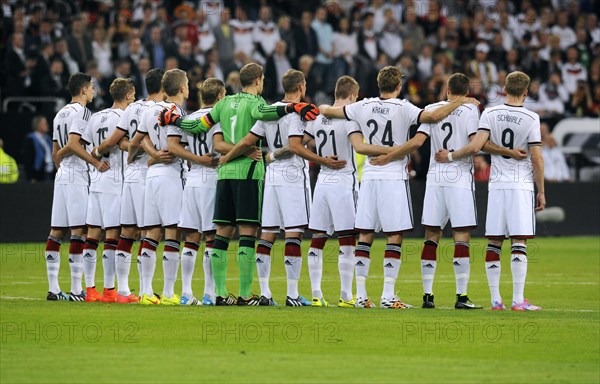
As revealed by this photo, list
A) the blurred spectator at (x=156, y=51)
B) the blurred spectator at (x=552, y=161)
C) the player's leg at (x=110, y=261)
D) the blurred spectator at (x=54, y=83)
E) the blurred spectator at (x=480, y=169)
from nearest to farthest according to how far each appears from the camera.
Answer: the player's leg at (x=110, y=261), the blurred spectator at (x=54, y=83), the blurred spectator at (x=156, y=51), the blurred spectator at (x=480, y=169), the blurred spectator at (x=552, y=161)

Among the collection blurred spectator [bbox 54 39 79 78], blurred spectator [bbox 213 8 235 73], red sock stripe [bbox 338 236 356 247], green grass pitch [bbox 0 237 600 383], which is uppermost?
blurred spectator [bbox 213 8 235 73]

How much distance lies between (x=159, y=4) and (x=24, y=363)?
20021 millimetres

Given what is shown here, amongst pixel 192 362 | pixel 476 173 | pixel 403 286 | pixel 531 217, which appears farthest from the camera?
pixel 476 173

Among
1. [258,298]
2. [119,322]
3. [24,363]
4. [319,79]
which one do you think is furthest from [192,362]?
[319,79]

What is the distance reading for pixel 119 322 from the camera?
13688 mm

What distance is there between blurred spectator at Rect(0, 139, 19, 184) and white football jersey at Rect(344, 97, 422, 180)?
12.1 m

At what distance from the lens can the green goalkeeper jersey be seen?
49.5 ft

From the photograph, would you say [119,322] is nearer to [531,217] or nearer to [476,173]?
[531,217]

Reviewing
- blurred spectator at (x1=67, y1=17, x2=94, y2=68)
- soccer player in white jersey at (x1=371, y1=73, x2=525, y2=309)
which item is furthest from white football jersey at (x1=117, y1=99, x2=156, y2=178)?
blurred spectator at (x1=67, y1=17, x2=94, y2=68)

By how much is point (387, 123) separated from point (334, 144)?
77 cm

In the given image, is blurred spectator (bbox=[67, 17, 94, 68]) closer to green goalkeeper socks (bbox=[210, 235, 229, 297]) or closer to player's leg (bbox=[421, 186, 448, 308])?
green goalkeeper socks (bbox=[210, 235, 229, 297])

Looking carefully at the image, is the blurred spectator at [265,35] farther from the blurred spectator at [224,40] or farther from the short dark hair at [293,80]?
the short dark hair at [293,80]

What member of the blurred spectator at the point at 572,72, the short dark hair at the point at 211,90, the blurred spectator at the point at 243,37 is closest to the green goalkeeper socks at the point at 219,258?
the short dark hair at the point at 211,90

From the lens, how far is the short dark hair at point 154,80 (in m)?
15.9
